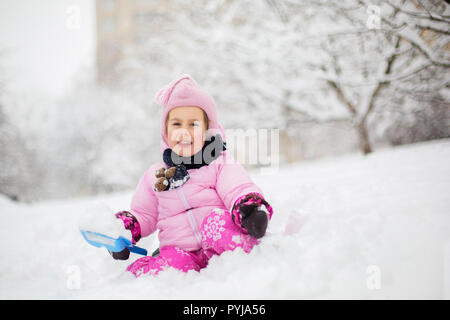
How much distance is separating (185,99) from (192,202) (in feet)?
1.88

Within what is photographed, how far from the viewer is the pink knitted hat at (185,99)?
1.56m

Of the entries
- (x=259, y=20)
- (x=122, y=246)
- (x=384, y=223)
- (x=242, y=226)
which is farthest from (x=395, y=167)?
(x=259, y=20)

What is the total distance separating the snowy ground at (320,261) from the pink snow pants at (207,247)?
55 mm

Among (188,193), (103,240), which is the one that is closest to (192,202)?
(188,193)

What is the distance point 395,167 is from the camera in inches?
94.6

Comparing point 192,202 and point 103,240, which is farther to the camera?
point 192,202

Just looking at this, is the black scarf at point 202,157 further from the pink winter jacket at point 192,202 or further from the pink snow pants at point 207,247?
the pink snow pants at point 207,247

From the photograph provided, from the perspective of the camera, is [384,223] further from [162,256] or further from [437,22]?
[437,22]

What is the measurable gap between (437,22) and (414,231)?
1871 millimetres

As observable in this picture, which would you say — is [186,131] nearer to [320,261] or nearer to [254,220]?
[254,220]

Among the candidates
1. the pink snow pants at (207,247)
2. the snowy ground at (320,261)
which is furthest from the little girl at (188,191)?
the snowy ground at (320,261)

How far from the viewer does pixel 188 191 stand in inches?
59.7

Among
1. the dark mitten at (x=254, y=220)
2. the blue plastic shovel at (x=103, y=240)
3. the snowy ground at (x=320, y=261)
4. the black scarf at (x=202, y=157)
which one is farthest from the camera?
the black scarf at (x=202, y=157)

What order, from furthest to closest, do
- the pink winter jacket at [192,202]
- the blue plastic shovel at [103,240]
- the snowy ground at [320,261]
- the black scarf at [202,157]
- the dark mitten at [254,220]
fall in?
the black scarf at [202,157], the pink winter jacket at [192,202], the blue plastic shovel at [103,240], the dark mitten at [254,220], the snowy ground at [320,261]
